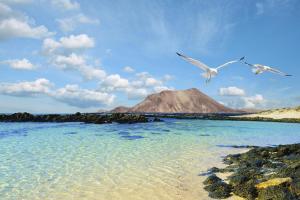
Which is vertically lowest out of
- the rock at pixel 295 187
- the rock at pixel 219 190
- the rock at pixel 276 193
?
the rock at pixel 219 190

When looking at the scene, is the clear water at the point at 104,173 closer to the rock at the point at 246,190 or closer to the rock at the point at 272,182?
the rock at the point at 246,190

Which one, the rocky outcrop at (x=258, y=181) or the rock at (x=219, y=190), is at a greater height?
the rocky outcrop at (x=258, y=181)

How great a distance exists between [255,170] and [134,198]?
255 inches

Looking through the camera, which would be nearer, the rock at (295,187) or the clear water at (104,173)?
the rock at (295,187)

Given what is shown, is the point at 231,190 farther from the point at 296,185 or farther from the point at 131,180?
the point at 131,180

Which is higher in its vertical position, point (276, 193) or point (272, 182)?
point (272, 182)

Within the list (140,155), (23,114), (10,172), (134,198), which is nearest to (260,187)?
(134,198)

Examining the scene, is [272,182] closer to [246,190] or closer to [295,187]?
[295,187]

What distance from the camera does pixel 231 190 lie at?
11.4 metres

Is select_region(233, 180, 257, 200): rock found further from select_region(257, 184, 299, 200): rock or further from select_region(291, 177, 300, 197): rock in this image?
select_region(291, 177, 300, 197): rock

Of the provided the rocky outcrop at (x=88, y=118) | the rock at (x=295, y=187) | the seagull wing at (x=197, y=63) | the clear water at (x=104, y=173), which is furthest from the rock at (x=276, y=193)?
the rocky outcrop at (x=88, y=118)

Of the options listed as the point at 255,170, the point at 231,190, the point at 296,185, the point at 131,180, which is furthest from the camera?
the point at 255,170

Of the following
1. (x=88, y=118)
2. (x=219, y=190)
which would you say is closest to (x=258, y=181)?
(x=219, y=190)

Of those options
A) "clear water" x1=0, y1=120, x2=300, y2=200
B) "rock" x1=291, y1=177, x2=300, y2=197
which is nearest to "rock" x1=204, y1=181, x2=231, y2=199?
"clear water" x1=0, y1=120, x2=300, y2=200
